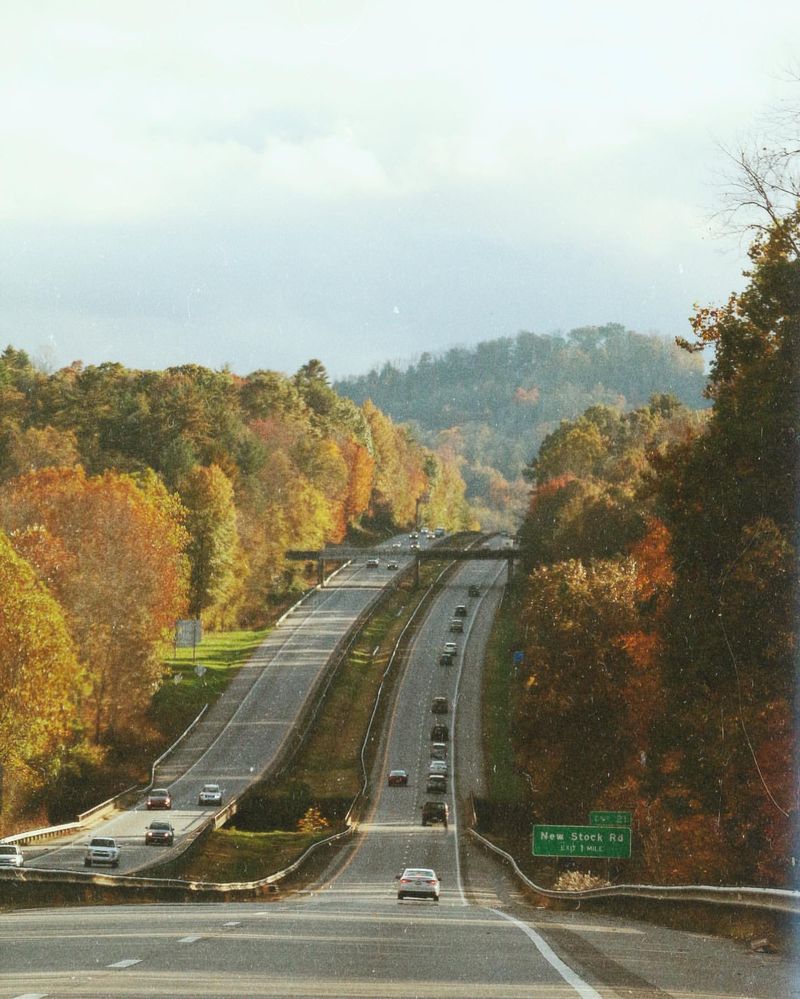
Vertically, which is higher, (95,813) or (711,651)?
(711,651)

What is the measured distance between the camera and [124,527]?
101125 millimetres

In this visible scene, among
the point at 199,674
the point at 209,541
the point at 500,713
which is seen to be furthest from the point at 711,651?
the point at 209,541

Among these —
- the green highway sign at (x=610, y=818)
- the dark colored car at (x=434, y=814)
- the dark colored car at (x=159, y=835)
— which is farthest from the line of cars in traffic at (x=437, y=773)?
the dark colored car at (x=159, y=835)

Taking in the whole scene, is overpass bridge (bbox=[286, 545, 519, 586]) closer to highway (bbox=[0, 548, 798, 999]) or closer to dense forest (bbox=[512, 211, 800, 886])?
dense forest (bbox=[512, 211, 800, 886])

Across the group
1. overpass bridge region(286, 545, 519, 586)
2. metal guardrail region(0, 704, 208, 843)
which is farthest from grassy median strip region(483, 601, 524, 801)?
metal guardrail region(0, 704, 208, 843)

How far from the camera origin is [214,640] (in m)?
129

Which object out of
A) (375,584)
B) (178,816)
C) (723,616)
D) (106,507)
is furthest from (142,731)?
(723,616)

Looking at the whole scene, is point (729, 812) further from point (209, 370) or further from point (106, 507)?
point (209, 370)

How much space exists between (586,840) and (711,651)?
17.7 metres

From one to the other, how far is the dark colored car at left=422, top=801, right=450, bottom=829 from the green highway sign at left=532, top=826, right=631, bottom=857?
30599 millimetres

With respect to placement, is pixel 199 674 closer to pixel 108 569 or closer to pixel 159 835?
pixel 108 569

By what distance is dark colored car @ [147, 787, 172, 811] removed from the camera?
79.2 m

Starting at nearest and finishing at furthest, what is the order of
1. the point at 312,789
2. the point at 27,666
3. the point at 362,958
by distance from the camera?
the point at 362,958 → the point at 27,666 → the point at 312,789

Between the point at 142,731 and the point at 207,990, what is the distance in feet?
298
